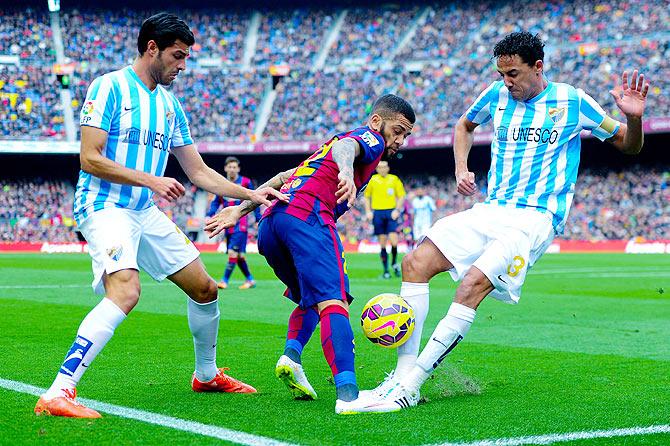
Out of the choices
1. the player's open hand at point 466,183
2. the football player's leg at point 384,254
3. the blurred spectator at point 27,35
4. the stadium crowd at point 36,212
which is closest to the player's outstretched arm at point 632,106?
the player's open hand at point 466,183

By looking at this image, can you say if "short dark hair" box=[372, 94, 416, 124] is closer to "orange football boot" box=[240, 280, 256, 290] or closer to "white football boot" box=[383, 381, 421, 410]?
"white football boot" box=[383, 381, 421, 410]

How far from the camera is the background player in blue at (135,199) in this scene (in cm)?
475

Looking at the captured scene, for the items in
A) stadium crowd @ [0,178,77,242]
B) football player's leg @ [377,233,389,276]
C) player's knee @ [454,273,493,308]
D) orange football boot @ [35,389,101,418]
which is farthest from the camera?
stadium crowd @ [0,178,77,242]

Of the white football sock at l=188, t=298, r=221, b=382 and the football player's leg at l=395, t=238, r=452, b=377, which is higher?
the football player's leg at l=395, t=238, r=452, b=377

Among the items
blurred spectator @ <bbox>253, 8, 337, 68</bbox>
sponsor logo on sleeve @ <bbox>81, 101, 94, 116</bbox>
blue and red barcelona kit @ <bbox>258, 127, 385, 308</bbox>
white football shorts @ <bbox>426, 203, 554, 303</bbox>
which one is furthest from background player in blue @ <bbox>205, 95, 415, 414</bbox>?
blurred spectator @ <bbox>253, 8, 337, 68</bbox>

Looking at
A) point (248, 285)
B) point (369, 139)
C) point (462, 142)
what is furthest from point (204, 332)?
point (248, 285)

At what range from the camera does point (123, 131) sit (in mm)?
5074

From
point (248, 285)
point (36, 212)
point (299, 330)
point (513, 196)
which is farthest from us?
point (36, 212)

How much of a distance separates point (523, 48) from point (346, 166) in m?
1.55

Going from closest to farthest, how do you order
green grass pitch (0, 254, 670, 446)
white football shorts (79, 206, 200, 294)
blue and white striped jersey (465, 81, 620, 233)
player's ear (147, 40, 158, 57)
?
green grass pitch (0, 254, 670, 446), white football shorts (79, 206, 200, 294), player's ear (147, 40, 158, 57), blue and white striped jersey (465, 81, 620, 233)

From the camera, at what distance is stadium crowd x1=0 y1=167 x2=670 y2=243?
114 ft

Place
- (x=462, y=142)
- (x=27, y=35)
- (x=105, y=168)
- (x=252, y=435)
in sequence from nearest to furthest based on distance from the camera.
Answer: (x=252, y=435) → (x=105, y=168) → (x=462, y=142) → (x=27, y=35)

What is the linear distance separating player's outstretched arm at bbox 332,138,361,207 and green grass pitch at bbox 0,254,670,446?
120cm

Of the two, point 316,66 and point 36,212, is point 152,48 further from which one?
point 316,66
